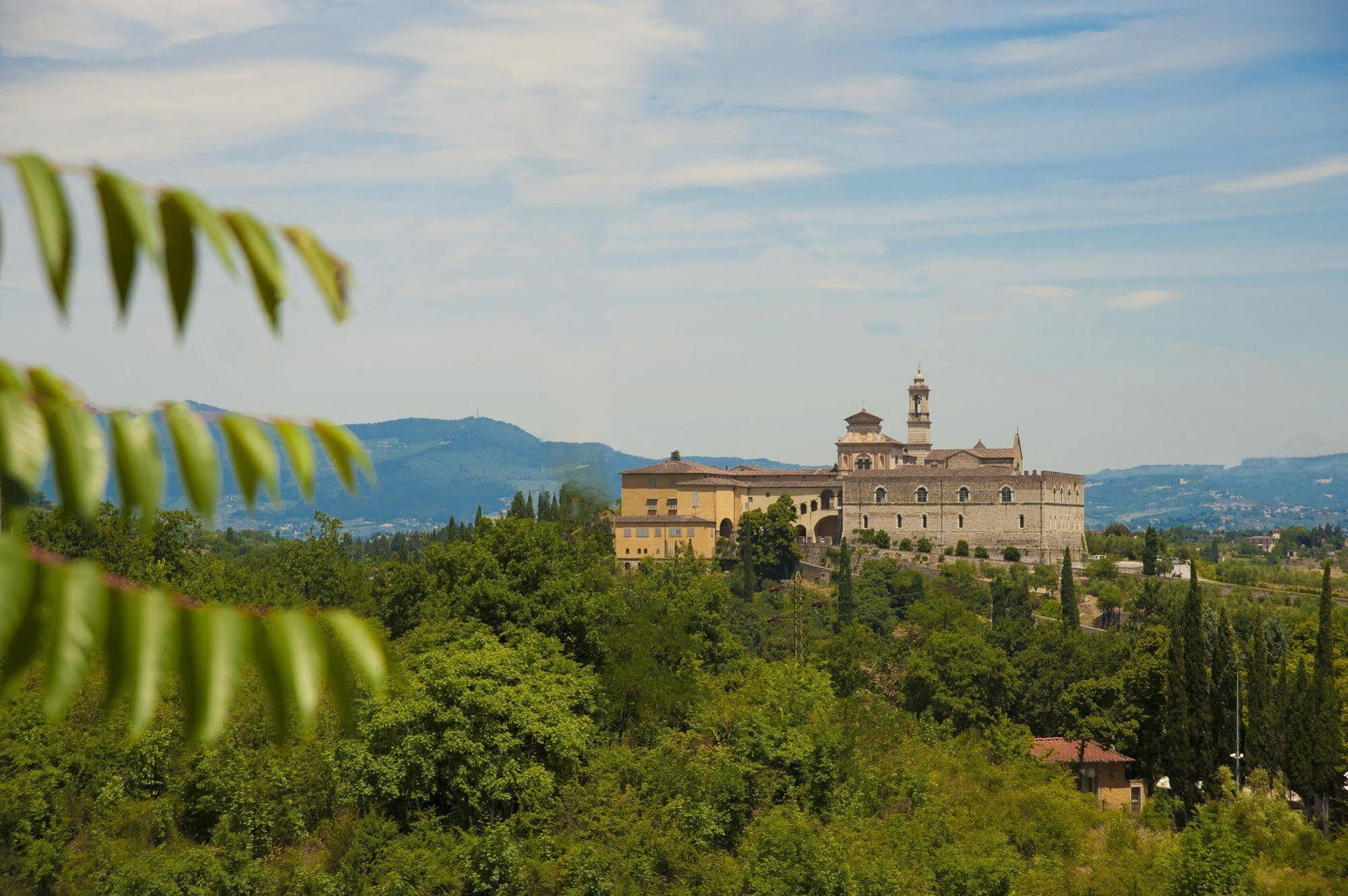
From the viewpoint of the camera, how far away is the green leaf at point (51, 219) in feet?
6.24

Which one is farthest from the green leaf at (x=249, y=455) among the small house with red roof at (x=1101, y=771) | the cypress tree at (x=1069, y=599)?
the cypress tree at (x=1069, y=599)

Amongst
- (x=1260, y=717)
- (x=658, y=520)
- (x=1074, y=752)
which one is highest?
(x=658, y=520)

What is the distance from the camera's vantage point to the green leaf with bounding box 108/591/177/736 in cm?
195

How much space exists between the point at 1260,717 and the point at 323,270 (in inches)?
1425

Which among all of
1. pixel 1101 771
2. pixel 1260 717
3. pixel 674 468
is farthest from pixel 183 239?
pixel 674 468

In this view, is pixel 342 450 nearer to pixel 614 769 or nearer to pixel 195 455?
pixel 195 455

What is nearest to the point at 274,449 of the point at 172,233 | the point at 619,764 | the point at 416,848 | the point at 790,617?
the point at 172,233

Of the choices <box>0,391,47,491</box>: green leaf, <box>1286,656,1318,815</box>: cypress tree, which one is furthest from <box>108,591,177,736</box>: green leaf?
<box>1286,656,1318,815</box>: cypress tree

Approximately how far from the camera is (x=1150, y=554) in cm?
7231

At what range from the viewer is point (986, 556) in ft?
240

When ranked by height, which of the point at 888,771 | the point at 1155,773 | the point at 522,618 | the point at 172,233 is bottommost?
the point at 1155,773

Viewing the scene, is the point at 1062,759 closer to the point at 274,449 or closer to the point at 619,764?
the point at 619,764

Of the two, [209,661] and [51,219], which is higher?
[51,219]

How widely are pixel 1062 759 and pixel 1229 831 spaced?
15.6 meters
